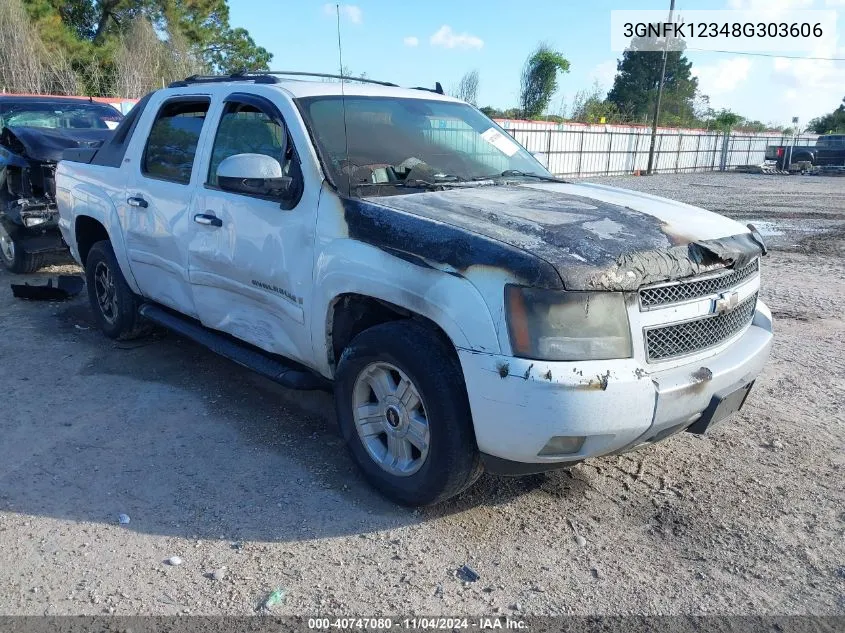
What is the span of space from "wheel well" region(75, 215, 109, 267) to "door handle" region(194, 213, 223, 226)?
1.90 m

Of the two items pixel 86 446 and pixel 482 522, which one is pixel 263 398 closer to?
pixel 86 446

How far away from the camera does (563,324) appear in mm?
2660

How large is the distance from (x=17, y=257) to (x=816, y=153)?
33594 mm

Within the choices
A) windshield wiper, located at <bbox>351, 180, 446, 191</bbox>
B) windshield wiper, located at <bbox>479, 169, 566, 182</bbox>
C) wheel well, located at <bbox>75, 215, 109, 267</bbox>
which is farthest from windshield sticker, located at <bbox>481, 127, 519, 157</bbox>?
wheel well, located at <bbox>75, 215, 109, 267</bbox>

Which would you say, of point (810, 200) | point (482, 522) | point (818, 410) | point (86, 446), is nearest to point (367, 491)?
point (482, 522)

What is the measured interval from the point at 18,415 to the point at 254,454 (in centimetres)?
A: 160

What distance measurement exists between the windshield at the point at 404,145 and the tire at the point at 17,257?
5320 mm

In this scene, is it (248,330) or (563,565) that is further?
(248,330)

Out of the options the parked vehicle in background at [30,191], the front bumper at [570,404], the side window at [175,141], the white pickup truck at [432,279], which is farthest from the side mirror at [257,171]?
the parked vehicle in background at [30,191]

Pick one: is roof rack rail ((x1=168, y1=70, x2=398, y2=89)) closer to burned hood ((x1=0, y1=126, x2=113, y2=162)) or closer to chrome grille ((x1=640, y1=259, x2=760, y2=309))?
chrome grille ((x1=640, y1=259, x2=760, y2=309))

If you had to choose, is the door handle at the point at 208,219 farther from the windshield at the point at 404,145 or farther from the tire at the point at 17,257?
the tire at the point at 17,257

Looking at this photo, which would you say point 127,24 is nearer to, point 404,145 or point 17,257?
point 17,257

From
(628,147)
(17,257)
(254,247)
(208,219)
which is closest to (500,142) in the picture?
(254,247)

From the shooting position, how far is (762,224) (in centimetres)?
1362
